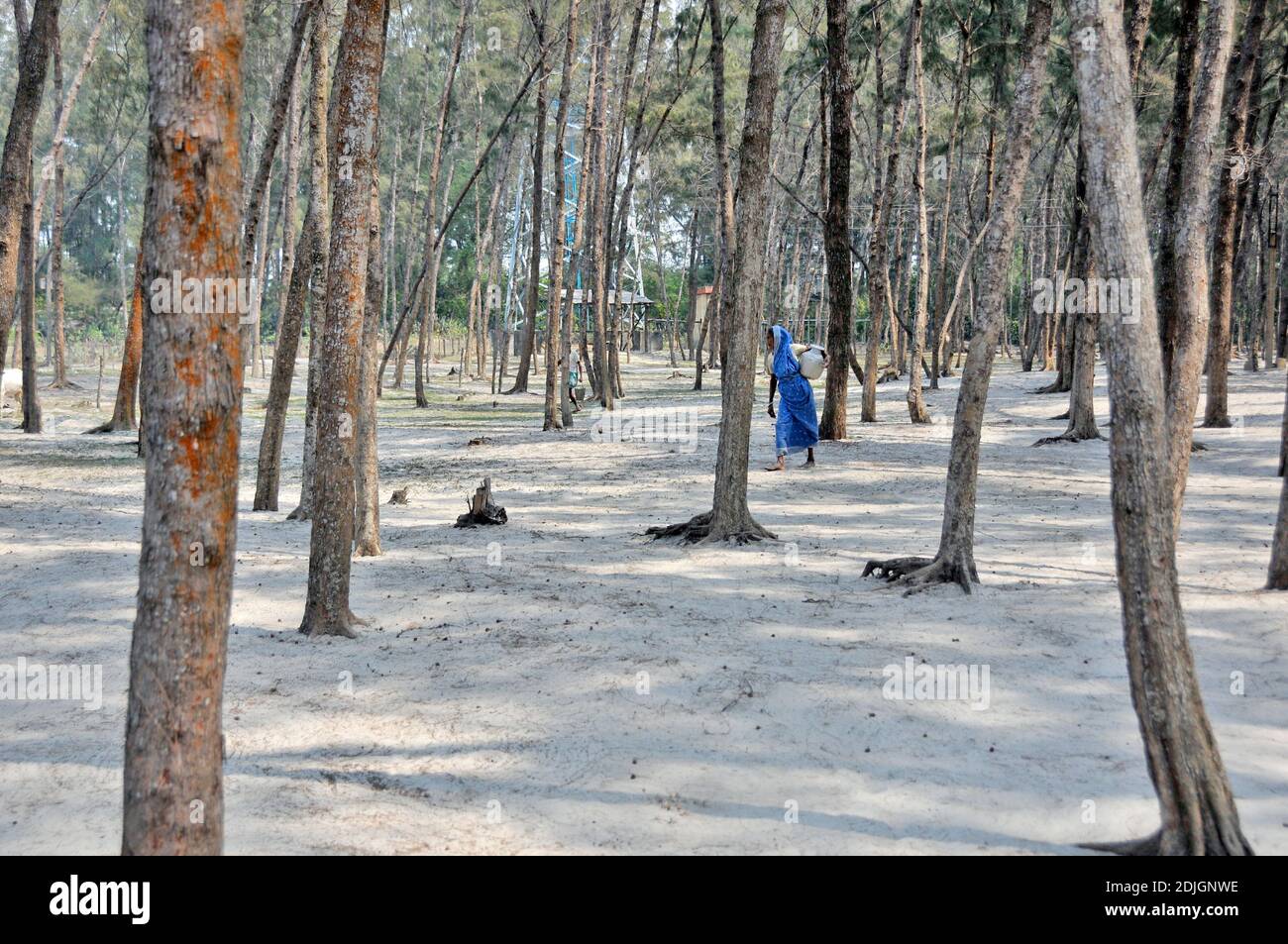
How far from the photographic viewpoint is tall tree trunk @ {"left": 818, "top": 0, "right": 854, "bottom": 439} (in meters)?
14.5

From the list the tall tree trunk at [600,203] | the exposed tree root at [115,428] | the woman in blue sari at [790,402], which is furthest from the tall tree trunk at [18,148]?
the tall tree trunk at [600,203]

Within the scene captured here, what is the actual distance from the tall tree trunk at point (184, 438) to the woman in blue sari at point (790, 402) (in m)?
9.80

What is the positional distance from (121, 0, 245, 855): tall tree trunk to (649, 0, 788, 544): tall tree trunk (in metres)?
6.03

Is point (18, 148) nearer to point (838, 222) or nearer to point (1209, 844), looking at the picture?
point (838, 222)

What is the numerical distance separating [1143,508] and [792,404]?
928 centimetres

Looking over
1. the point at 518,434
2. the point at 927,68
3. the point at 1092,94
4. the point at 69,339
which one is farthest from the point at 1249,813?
the point at 69,339

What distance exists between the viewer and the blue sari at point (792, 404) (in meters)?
12.9

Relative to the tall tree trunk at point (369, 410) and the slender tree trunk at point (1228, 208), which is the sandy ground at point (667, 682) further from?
the slender tree trunk at point (1228, 208)

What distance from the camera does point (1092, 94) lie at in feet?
13.4

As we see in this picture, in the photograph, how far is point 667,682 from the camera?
19.6 feet

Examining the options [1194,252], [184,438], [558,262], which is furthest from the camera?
[558,262]

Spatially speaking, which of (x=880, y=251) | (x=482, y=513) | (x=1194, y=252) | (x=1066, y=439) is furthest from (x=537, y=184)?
(x=1194, y=252)

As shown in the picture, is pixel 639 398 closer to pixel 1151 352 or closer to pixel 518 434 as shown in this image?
pixel 518 434

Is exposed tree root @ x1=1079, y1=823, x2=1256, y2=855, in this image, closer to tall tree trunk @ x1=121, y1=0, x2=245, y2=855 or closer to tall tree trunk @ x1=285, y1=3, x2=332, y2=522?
tall tree trunk @ x1=121, y1=0, x2=245, y2=855
